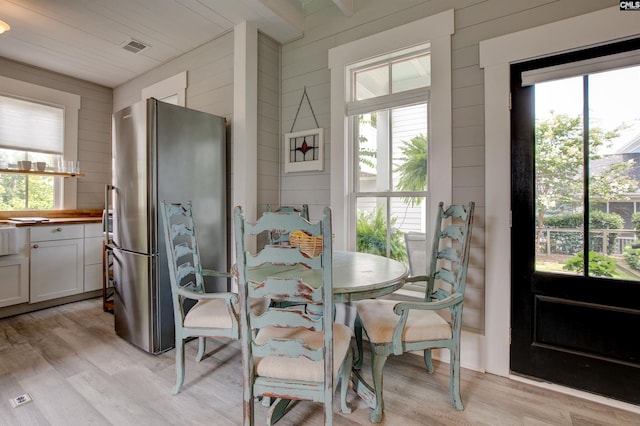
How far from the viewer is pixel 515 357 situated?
210 cm

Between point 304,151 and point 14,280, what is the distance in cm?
328

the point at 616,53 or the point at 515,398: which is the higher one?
the point at 616,53

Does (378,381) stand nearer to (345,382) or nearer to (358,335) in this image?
(345,382)

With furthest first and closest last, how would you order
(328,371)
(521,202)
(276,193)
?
(276,193), (521,202), (328,371)

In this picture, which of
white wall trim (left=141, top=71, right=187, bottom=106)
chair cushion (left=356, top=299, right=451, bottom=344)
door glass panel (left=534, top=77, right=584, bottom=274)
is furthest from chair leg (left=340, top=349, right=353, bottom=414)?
white wall trim (left=141, top=71, right=187, bottom=106)

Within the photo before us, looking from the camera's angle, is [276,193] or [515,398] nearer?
[515,398]

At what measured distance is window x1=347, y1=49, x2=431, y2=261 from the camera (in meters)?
2.51

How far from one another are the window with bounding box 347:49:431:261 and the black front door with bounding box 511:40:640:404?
659 mm

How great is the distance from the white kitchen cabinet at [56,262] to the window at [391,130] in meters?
3.14

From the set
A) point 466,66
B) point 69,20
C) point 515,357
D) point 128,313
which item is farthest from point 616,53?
point 69,20

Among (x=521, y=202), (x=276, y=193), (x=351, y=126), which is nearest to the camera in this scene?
(x=521, y=202)

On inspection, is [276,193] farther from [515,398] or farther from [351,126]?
[515,398]

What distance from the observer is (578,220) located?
196 centimetres

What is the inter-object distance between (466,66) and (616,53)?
2.65 feet
